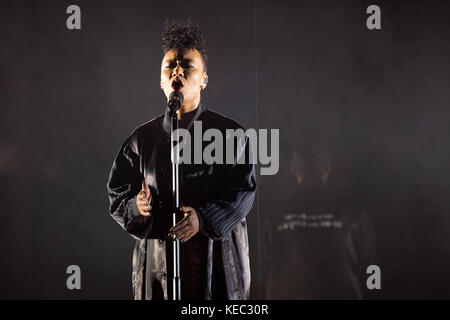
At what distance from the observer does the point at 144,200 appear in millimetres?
2545

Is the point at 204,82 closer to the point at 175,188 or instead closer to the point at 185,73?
the point at 185,73

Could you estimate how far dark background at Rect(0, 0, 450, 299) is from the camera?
2951 millimetres

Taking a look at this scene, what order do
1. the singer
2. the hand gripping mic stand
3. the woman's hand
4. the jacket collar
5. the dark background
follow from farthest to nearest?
the dark background → the jacket collar → the singer → the woman's hand → the hand gripping mic stand

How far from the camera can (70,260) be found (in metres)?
2.93

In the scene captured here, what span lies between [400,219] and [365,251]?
280mm

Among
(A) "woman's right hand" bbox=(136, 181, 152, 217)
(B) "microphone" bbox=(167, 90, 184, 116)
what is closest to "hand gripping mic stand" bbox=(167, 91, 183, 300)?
(B) "microphone" bbox=(167, 90, 184, 116)

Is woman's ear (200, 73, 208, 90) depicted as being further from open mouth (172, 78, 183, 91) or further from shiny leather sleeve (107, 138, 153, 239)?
shiny leather sleeve (107, 138, 153, 239)

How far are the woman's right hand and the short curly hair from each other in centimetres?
85

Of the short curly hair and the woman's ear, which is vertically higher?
the short curly hair

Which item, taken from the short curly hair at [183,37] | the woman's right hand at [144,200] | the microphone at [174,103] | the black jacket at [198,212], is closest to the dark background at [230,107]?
the short curly hair at [183,37]

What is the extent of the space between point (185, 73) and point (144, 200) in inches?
30.1

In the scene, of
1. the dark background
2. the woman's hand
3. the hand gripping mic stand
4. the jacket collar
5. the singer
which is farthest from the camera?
the dark background

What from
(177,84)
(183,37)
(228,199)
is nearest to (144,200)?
(228,199)

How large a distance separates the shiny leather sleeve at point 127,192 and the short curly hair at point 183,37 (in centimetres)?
60
